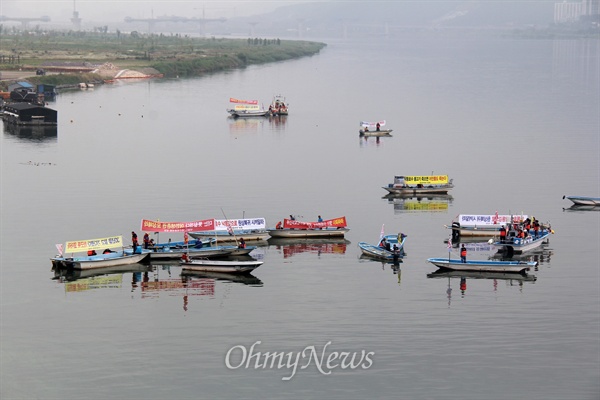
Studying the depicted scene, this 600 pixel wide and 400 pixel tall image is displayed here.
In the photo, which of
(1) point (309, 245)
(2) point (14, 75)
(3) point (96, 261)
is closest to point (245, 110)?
(2) point (14, 75)

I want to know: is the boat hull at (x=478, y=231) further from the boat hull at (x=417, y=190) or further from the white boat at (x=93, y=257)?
→ the white boat at (x=93, y=257)

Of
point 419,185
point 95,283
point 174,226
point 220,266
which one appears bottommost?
point 95,283

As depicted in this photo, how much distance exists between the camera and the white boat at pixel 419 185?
82.2m

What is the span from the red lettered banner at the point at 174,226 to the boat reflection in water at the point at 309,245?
14.8 feet

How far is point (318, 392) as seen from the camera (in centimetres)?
4272

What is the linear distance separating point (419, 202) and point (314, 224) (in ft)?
50.4

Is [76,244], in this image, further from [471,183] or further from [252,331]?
[471,183]

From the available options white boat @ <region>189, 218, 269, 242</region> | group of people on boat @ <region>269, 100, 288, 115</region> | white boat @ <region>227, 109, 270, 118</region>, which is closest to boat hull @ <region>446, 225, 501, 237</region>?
white boat @ <region>189, 218, 269, 242</region>

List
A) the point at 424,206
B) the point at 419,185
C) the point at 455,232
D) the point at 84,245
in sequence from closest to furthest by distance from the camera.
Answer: the point at 84,245 → the point at 455,232 → the point at 424,206 → the point at 419,185

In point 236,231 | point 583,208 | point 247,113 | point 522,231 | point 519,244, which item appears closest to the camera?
point 519,244

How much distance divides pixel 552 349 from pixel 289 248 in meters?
22.1

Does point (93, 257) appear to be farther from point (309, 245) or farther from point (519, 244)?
point (519, 244)

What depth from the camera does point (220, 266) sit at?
5919 cm

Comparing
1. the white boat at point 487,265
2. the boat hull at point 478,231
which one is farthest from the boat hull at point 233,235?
the boat hull at point 478,231
